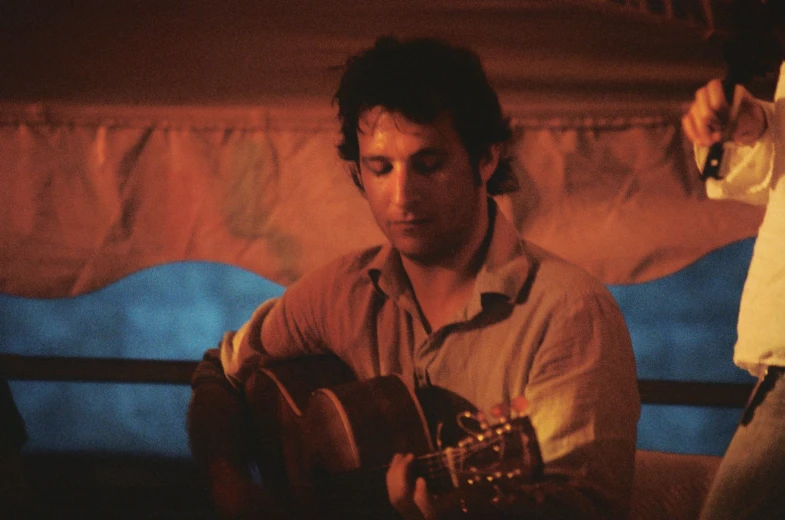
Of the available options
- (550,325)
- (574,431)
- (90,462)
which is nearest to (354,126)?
(550,325)

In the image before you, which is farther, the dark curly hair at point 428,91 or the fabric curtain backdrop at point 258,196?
the fabric curtain backdrop at point 258,196

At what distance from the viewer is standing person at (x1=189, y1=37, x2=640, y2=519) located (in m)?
1.13

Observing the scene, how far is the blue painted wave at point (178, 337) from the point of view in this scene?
5.41ft

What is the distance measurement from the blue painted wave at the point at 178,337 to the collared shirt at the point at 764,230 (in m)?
0.56

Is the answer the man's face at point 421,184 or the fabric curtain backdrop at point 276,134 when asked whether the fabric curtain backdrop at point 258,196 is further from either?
the man's face at point 421,184

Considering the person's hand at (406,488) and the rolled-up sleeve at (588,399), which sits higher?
the rolled-up sleeve at (588,399)

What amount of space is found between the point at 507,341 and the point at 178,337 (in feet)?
3.14

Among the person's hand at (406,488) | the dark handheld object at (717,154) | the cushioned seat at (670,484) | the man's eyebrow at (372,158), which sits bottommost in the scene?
the cushioned seat at (670,484)

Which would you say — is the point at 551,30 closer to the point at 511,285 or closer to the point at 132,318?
the point at 511,285

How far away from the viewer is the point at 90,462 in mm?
1970

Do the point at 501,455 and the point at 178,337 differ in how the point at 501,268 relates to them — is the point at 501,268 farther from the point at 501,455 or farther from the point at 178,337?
the point at 178,337

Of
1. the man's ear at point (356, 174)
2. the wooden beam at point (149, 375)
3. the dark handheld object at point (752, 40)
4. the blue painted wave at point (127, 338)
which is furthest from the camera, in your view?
the blue painted wave at point (127, 338)

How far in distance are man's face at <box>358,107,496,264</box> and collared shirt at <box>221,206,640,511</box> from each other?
2.5 inches

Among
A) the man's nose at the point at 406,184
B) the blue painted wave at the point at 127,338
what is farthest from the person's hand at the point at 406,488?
the blue painted wave at the point at 127,338
